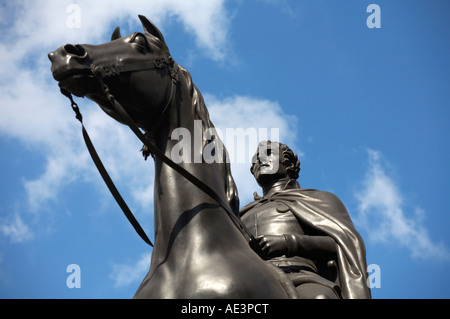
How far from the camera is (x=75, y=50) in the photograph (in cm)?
550

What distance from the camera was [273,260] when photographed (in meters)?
6.90

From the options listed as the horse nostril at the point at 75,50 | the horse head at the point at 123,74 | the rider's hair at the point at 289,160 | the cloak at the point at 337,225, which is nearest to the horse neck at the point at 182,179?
the horse head at the point at 123,74

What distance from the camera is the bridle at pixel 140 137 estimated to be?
540 centimetres

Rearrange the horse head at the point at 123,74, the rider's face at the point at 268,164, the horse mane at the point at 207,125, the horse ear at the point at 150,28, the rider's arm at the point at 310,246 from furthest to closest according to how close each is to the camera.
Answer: the rider's face at the point at 268,164 < the rider's arm at the point at 310,246 < the horse ear at the point at 150,28 < the horse mane at the point at 207,125 < the horse head at the point at 123,74

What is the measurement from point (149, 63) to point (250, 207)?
3.27 m

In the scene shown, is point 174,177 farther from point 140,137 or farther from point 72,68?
point 72,68

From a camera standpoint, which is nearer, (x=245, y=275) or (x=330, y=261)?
(x=245, y=275)

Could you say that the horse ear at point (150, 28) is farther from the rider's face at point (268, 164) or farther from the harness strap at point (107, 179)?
the rider's face at point (268, 164)

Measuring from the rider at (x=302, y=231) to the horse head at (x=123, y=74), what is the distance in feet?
5.54

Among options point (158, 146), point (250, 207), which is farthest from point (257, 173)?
point (158, 146)

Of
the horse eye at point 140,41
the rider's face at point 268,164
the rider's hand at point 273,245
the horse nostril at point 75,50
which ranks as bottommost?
the rider's hand at point 273,245

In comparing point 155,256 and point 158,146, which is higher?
point 158,146

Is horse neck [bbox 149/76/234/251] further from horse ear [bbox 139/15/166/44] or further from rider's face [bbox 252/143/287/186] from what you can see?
rider's face [bbox 252/143/287/186]
